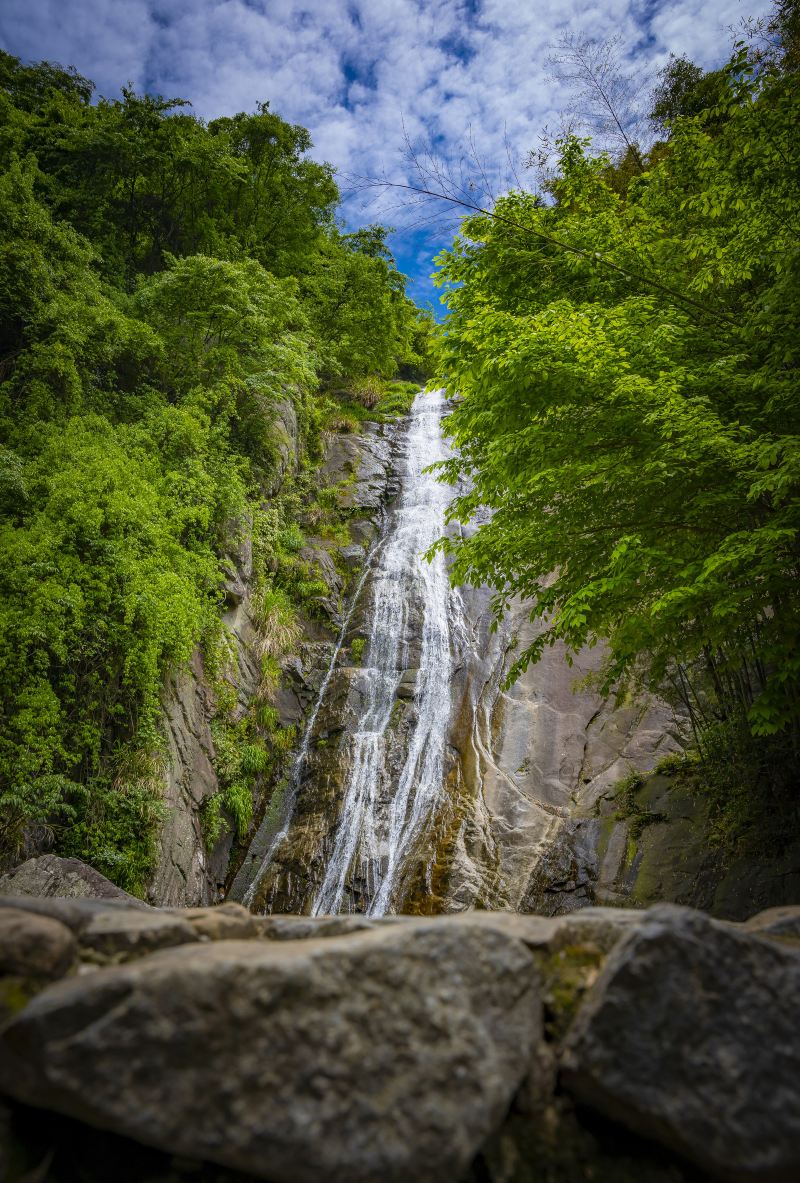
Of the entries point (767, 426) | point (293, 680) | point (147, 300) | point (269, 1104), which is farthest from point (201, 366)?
point (269, 1104)

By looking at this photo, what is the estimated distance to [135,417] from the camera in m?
10.7

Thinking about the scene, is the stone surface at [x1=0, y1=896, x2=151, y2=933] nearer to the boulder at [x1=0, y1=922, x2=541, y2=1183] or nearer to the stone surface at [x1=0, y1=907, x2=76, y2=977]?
the stone surface at [x1=0, y1=907, x2=76, y2=977]

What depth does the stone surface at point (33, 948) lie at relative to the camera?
71.3 inches

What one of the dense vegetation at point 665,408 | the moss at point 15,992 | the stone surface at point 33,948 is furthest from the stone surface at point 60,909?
the dense vegetation at point 665,408

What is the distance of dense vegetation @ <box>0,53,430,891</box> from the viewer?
6754 millimetres

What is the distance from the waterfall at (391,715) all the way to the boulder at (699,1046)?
201 inches

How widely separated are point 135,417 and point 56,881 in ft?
27.5

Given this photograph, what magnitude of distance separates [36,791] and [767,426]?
7.95 meters

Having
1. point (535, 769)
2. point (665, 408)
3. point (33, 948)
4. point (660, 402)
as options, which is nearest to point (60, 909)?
point (33, 948)

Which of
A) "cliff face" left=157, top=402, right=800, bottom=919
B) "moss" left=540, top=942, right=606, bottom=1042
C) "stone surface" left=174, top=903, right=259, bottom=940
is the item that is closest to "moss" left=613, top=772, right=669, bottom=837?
"cliff face" left=157, top=402, right=800, bottom=919

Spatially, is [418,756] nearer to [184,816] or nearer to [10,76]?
[184,816]

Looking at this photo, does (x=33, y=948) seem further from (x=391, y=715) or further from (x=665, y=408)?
(x=391, y=715)

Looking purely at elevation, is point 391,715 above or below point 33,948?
above

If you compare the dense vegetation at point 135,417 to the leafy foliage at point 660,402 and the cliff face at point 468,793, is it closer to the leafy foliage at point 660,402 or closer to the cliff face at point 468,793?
the cliff face at point 468,793
